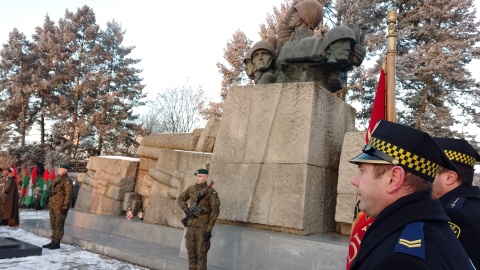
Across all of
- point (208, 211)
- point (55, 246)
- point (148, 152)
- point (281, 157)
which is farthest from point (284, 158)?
point (55, 246)

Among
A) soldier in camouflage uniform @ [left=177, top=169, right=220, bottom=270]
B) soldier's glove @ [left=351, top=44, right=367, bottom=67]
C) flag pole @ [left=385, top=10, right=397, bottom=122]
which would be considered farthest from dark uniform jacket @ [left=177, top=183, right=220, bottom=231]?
soldier's glove @ [left=351, top=44, right=367, bottom=67]

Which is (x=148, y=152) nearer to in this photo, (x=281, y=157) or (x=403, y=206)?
(x=281, y=157)

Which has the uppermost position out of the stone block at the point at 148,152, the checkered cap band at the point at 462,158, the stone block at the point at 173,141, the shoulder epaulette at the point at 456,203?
the stone block at the point at 173,141

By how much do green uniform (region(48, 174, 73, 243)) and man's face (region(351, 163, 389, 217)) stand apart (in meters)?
7.15

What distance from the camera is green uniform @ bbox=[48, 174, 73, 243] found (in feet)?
23.9

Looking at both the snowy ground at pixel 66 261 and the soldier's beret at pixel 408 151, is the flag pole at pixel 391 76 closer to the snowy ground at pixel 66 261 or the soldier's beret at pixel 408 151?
the soldier's beret at pixel 408 151

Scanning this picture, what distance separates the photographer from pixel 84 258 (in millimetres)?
6285

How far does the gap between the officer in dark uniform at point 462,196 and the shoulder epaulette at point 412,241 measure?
0.85 metres

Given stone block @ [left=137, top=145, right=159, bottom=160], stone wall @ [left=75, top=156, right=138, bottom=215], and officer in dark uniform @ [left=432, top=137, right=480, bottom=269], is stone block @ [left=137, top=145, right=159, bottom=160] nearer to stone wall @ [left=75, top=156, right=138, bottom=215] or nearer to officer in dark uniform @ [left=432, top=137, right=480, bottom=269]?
stone wall @ [left=75, top=156, right=138, bottom=215]

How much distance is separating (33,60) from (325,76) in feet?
105

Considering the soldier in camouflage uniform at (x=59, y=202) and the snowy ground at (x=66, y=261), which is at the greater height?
the soldier in camouflage uniform at (x=59, y=202)

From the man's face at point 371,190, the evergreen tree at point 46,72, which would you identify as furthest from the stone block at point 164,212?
the evergreen tree at point 46,72

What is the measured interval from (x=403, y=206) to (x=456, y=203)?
91 cm

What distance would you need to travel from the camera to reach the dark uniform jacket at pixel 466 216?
1.81 meters
